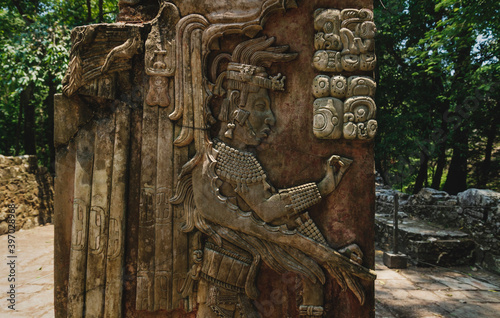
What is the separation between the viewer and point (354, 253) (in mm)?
2230

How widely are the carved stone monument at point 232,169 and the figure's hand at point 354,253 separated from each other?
0.6 inches

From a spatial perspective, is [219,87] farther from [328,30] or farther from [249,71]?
[328,30]

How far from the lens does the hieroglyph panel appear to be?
2.21 metres

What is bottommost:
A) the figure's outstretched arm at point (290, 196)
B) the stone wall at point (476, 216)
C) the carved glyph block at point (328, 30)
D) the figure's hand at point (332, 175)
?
the stone wall at point (476, 216)

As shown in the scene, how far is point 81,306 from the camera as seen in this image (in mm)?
2285

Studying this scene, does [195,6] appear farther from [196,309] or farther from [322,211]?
[196,309]

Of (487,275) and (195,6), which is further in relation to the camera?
(487,275)

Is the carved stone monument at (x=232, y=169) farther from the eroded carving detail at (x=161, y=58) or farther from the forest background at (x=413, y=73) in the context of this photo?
the forest background at (x=413, y=73)

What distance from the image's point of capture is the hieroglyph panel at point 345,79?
2209mm

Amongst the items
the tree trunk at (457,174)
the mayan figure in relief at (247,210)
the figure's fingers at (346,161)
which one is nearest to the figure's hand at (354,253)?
the mayan figure in relief at (247,210)

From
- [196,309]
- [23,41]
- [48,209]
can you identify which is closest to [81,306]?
[196,309]

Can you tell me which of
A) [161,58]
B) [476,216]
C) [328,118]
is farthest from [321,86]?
[476,216]

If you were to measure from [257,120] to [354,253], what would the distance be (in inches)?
45.3

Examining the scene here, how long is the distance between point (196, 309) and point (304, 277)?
2.66 ft
